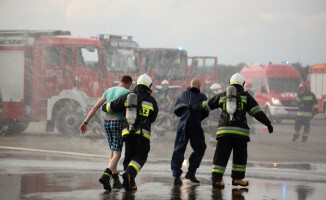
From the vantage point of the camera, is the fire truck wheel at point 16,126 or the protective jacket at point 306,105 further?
the protective jacket at point 306,105

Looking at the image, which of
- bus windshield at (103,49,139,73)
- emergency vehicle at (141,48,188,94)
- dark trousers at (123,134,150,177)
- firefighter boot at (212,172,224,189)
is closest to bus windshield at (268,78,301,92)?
emergency vehicle at (141,48,188,94)

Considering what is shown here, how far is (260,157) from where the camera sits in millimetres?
13945

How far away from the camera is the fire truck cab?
18.2m

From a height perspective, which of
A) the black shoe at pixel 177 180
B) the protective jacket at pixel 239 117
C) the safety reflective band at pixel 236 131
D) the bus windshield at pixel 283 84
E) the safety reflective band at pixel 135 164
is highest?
the bus windshield at pixel 283 84

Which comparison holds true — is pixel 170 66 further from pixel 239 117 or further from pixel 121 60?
pixel 239 117

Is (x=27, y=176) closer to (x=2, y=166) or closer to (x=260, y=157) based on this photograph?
(x=2, y=166)

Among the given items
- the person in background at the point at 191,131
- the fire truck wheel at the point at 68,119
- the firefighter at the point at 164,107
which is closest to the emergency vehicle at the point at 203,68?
the firefighter at the point at 164,107

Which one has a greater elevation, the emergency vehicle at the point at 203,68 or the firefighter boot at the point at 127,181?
the emergency vehicle at the point at 203,68

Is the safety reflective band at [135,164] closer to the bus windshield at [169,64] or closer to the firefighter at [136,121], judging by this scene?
the firefighter at [136,121]

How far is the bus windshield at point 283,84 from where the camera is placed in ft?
89.0

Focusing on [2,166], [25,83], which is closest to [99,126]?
[25,83]

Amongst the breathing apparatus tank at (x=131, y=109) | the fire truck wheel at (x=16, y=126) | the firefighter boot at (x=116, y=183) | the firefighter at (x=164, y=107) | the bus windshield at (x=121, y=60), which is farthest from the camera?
the firefighter at (x=164, y=107)

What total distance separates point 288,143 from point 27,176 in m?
10.0

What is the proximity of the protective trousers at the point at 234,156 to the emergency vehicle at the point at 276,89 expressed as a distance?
18.0 m
